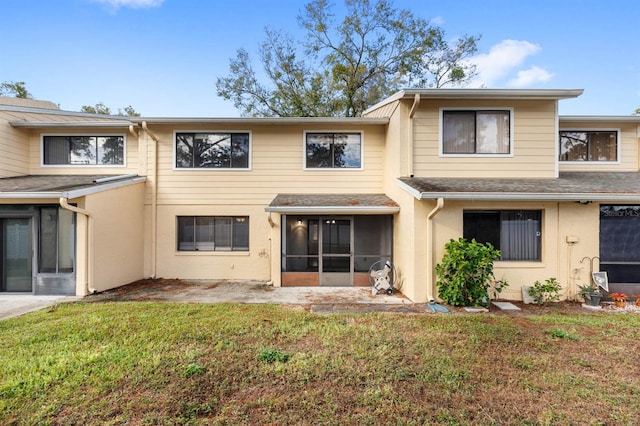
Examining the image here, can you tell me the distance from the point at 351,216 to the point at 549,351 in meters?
5.23

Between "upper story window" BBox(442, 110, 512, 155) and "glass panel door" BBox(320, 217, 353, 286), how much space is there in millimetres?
3466

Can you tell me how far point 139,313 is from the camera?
5.58 m

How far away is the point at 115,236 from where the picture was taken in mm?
7949

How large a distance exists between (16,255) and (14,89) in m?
18.4

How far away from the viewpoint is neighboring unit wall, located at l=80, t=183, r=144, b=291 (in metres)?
7.29

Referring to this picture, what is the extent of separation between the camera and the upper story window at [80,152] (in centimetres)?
940

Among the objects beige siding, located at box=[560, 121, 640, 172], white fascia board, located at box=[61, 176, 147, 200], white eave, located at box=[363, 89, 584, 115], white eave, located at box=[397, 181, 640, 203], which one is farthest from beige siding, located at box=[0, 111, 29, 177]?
beige siding, located at box=[560, 121, 640, 172]

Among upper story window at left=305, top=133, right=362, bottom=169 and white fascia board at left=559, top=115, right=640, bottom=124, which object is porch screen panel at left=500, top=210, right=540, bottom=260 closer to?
white fascia board at left=559, top=115, right=640, bottom=124

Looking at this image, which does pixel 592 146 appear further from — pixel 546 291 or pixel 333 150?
pixel 333 150

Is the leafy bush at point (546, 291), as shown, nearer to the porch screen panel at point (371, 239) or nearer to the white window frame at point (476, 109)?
the white window frame at point (476, 109)

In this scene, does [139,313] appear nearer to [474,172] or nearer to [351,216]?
[351,216]

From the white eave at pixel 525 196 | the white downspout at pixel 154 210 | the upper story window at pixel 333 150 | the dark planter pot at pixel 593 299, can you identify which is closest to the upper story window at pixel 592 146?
the white eave at pixel 525 196

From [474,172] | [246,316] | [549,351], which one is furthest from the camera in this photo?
[474,172]

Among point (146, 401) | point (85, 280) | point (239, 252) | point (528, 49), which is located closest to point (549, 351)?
point (146, 401)
